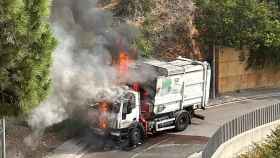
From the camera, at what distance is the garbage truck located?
835 inches

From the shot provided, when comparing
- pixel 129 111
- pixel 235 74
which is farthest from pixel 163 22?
pixel 129 111

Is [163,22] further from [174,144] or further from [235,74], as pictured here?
[174,144]

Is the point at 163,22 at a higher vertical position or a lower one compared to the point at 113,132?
higher

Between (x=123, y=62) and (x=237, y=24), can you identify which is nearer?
(x=123, y=62)

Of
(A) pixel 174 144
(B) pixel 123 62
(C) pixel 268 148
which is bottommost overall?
(A) pixel 174 144

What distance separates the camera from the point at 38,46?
11281 mm

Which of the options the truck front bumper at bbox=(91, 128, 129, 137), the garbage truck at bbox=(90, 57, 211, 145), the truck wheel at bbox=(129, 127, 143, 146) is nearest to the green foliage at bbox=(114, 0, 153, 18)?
the garbage truck at bbox=(90, 57, 211, 145)

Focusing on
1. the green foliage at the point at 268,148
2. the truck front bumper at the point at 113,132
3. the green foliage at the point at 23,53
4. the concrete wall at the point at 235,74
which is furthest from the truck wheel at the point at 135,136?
the concrete wall at the point at 235,74

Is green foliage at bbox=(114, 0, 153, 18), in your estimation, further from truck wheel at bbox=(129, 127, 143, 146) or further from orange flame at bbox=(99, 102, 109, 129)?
truck wheel at bbox=(129, 127, 143, 146)

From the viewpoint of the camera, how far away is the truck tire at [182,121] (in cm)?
2318

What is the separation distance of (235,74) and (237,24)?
308cm

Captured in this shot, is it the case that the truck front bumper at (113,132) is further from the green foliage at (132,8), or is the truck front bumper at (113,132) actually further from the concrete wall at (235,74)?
the concrete wall at (235,74)

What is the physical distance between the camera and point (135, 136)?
848 inches

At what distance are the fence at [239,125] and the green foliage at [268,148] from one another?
700 mm
